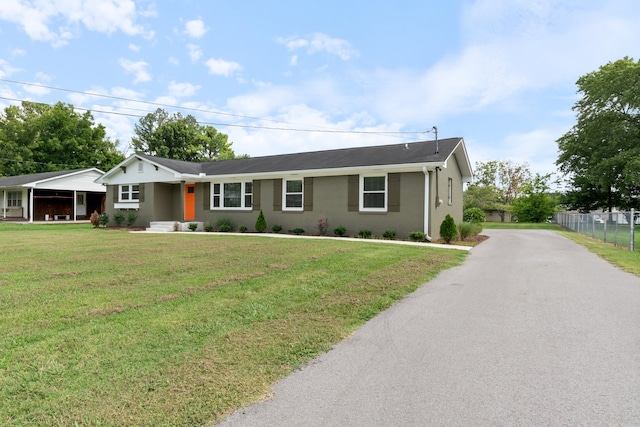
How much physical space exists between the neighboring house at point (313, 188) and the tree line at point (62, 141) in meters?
21.4

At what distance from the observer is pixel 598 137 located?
3122 centimetres

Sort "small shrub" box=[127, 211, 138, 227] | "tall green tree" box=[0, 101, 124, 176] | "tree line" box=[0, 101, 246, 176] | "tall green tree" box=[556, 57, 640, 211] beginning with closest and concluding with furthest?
"small shrub" box=[127, 211, 138, 227]
"tall green tree" box=[556, 57, 640, 211]
"tall green tree" box=[0, 101, 124, 176]
"tree line" box=[0, 101, 246, 176]

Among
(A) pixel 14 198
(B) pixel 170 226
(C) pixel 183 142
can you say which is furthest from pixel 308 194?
(C) pixel 183 142

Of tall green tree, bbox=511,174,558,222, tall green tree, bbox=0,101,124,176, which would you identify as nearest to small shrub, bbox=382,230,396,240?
tall green tree, bbox=511,174,558,222

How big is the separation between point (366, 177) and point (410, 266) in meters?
7.34

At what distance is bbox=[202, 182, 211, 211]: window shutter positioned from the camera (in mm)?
18812

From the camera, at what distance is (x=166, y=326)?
3.88m

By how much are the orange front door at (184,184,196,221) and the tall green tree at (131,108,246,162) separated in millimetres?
24195

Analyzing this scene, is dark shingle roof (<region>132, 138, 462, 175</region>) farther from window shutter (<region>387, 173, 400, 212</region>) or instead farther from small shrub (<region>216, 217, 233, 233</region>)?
small shrub (<region>216, 217, 233, 233</region>)

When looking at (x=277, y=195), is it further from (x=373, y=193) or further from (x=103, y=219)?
(x=103, y=219)

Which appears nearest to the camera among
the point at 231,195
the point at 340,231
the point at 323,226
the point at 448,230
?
the point at 448,230

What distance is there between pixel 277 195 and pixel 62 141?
34.6 metres

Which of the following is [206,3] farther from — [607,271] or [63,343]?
[607,271]

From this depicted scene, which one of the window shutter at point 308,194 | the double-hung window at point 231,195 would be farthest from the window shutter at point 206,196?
the window shutter at point 308,194
